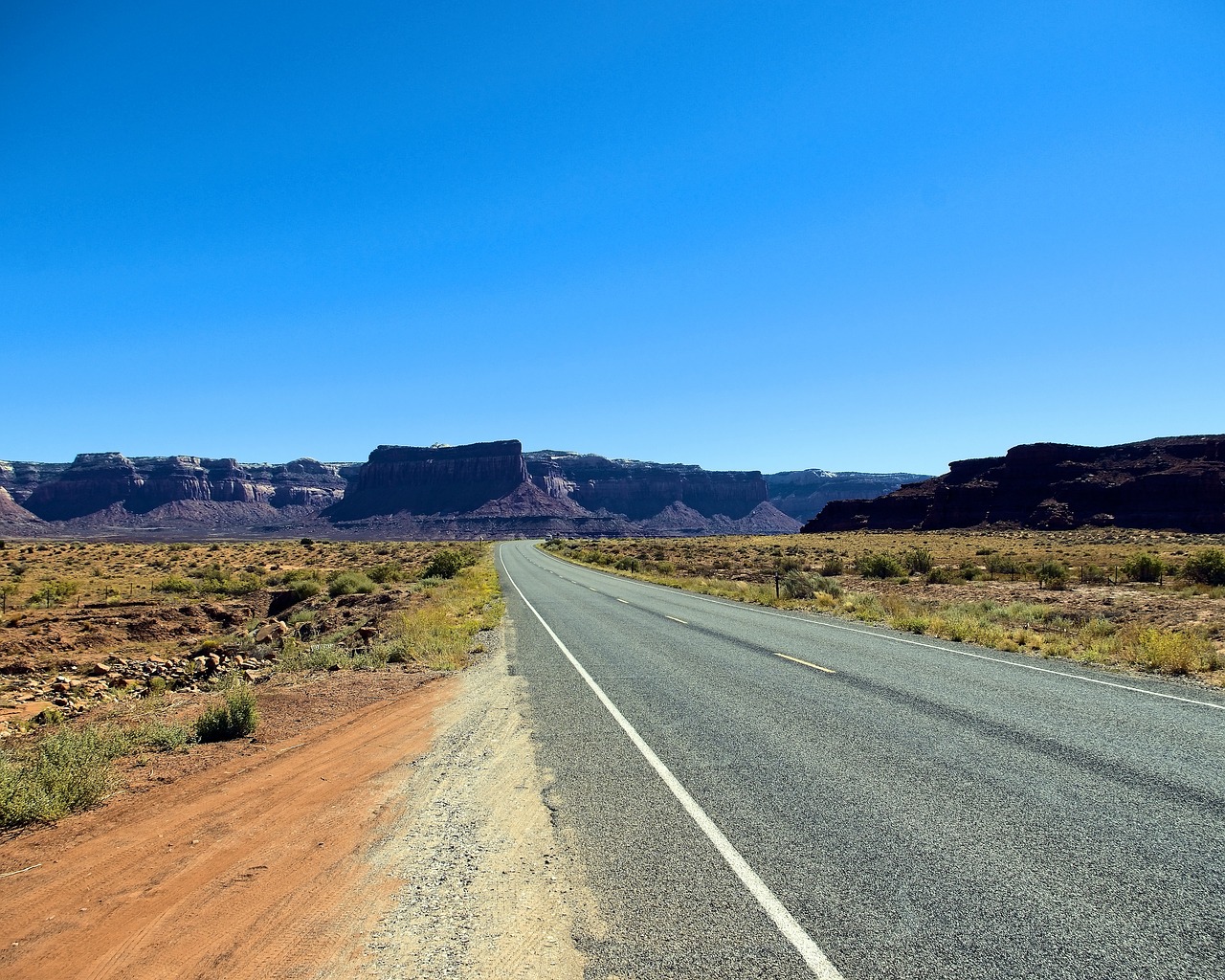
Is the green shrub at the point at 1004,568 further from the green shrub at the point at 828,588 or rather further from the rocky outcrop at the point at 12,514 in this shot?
Result: the rocky outcrop at the point at 12,514

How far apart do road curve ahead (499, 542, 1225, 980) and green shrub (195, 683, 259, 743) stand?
3.49m

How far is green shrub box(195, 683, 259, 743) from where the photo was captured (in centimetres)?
795

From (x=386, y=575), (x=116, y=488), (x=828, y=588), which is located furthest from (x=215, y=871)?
(x=116, y=488)

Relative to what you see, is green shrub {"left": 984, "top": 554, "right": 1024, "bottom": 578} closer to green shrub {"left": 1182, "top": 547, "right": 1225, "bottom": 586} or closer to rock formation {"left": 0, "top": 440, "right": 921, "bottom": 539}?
green shrub {"left": 1182, "top": 547, "right": 1225, "bottom": 586}

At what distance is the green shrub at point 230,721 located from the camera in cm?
795

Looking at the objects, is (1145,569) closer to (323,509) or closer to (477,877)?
(477,877)

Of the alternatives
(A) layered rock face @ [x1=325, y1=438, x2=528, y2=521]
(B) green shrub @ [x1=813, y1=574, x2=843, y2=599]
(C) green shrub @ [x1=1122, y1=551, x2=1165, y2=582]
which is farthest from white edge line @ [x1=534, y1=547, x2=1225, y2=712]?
(A) layered rock face @ [x1=325, y1=438, x2=528, y2=521]

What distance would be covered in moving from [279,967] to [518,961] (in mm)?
1251

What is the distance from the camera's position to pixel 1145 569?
29.2m

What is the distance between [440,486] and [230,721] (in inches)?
7459

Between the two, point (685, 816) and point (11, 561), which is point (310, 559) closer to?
point (11, 561)

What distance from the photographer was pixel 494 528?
16100 cm

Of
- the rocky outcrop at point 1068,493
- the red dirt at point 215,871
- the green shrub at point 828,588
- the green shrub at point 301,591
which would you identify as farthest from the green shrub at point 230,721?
the rocky outcrop at point 1068,493

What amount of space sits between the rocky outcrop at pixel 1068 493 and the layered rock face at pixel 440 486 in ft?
327
